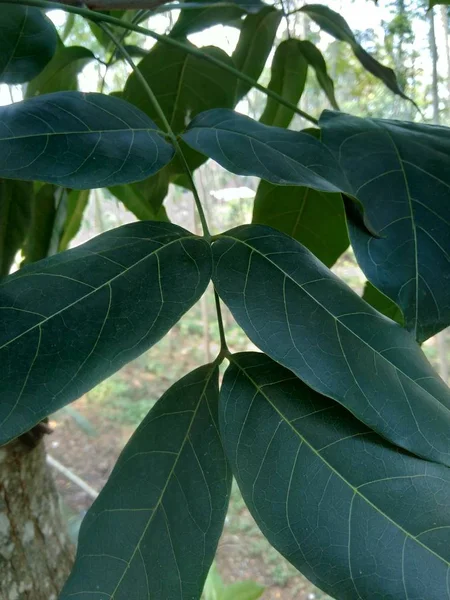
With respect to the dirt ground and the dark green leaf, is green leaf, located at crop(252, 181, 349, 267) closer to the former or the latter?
the dark green leaf

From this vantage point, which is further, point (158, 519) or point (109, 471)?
point (109, 471)

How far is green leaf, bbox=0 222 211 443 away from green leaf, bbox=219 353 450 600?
0.19ft

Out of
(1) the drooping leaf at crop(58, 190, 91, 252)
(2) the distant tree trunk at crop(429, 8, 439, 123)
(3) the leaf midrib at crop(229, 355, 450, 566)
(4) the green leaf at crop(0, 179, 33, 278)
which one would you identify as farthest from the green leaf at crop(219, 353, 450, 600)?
(2) the distant tree trunk at crop(429, 8, 439, 123)

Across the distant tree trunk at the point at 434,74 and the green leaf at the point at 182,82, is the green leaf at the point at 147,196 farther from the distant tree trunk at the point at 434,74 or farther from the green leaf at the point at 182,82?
the distant tree trunk at the point at 434,74

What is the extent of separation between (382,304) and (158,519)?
0.22 m

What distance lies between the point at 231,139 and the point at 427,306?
126mm

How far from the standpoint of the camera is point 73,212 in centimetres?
58

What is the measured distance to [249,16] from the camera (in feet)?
1.64

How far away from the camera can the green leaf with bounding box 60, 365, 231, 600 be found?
22cm

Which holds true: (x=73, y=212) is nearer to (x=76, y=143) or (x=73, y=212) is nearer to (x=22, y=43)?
(x=22, y=43)

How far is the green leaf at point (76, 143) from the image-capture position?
0.79 ft

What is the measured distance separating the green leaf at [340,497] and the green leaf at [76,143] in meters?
0.13

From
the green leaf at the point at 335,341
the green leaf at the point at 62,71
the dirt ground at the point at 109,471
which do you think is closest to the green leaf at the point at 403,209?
the green leaf at the point at 335,341

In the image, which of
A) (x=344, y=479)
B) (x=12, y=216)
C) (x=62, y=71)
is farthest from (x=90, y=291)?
(x=62, y=71)
